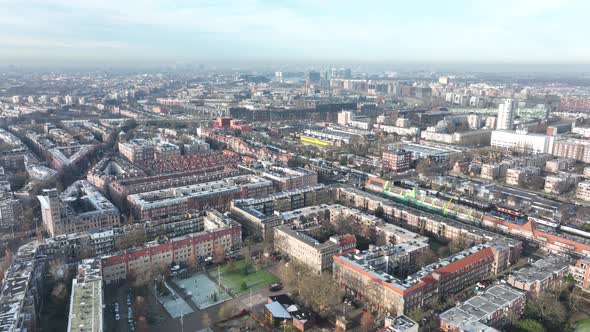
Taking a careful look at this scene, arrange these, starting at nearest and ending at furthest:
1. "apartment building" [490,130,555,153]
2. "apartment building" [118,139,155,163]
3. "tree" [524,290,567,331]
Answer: "tree" [524,290,567,331], "apartment building" [118,139,155,163], "apartment building" [490,130,555,153]

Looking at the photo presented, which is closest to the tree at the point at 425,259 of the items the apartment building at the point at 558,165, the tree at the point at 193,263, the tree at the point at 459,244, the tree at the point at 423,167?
the tree at the point at 459,244

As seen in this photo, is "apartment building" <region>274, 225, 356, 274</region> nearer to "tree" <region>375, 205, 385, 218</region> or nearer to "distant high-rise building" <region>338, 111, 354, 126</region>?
"tree" <region>375, 205, 385, 218</region>

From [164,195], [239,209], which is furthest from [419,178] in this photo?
[164,195]

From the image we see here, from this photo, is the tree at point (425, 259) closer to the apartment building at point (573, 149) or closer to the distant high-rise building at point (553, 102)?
the apartment building at point (573, 149)

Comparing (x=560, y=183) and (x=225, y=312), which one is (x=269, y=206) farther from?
(x=560, y=183)

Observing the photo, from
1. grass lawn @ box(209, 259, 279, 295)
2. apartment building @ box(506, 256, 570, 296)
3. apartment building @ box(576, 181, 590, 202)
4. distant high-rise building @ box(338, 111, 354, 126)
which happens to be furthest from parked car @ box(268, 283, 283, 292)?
distant high-rise building @ box(338, 111, 354, 126)

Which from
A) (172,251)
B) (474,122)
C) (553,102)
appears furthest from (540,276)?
(553,102)
